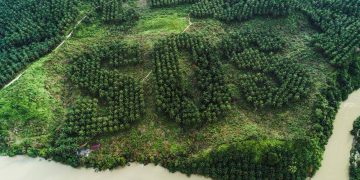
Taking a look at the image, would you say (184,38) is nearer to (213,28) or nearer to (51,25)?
(213,28)

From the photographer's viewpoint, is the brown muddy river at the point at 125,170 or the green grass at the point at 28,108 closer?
the brown muddy river at the point at 125,170

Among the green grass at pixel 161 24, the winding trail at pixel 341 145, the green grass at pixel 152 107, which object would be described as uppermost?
the green grass at pixel 161 24

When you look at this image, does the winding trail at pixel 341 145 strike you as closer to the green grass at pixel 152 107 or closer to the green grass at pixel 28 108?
the green grass at pixel 152 107

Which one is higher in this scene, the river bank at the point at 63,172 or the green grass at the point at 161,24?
the green grass at the point at 161,24

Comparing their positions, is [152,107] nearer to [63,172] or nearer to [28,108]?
[63,172]

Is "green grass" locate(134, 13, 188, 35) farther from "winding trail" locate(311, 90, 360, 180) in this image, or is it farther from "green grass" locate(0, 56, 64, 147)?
"winding trail" locate(311, 90, 360, 180)

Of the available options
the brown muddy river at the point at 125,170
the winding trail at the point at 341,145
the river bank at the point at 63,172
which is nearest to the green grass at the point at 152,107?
the river bank at the point at 63,172

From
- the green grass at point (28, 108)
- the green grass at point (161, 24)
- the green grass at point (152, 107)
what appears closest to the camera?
the green grass at point (152, 107)
